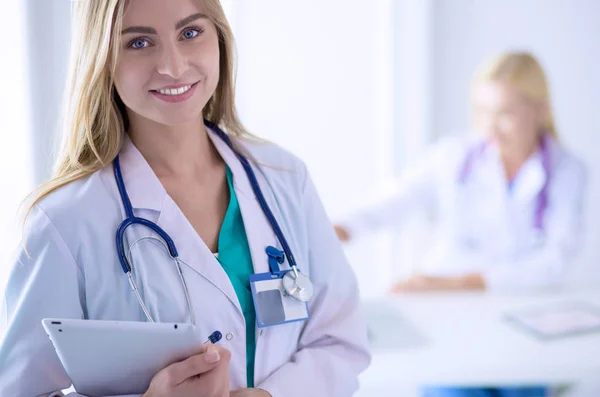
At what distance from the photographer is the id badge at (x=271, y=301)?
1098mm

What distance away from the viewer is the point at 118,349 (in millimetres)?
965

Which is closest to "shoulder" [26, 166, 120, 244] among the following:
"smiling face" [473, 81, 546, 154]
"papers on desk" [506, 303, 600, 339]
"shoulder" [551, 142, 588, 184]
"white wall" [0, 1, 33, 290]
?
"white wall" [0, 1, 33, 290]

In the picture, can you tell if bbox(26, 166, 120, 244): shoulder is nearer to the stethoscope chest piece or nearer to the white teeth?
the white teeth

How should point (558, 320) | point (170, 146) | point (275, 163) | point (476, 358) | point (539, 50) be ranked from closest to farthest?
point (170, 146)
point (275, 163)
point (476, 358)
point (558, 320)
point (539, 50)

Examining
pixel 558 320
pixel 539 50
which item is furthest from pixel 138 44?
pixel 539 50

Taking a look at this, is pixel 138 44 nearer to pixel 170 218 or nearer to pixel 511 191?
pixel 170 218

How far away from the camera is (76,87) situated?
1.09 metres

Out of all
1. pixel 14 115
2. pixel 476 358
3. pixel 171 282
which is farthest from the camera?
pixel 14 115

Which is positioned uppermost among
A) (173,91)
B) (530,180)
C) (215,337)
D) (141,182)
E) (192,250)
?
(173,91)

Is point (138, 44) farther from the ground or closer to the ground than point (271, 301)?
farther from the ground

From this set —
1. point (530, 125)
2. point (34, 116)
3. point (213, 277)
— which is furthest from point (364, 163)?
point (213, 277)

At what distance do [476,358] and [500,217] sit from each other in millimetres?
960

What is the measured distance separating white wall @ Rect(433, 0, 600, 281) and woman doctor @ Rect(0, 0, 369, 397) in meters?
2.15

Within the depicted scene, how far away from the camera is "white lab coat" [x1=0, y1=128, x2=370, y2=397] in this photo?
101 cm
